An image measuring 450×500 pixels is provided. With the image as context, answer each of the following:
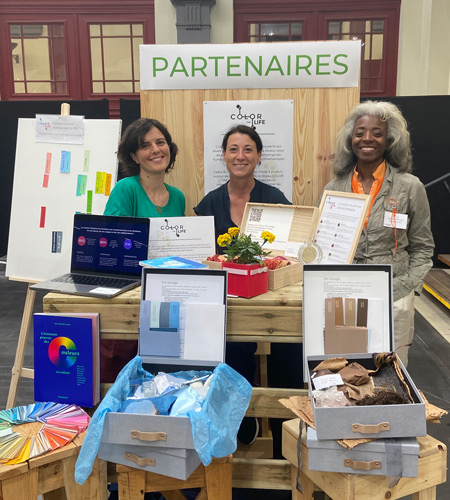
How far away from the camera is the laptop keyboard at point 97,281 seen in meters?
2.02

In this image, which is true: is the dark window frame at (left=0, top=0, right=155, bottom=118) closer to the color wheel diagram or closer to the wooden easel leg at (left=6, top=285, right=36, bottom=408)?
the wooden easel leg at (left=6, top=285, right=36, bottom=408)

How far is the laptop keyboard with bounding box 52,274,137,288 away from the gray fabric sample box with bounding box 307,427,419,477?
0.91m

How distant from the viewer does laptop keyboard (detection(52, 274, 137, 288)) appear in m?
2.02

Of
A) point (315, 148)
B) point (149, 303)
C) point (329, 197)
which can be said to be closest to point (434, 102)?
point (315, 148)

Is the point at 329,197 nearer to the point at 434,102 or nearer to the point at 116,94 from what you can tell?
the point at 434,102

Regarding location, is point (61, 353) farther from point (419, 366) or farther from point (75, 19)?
point (75, 19)

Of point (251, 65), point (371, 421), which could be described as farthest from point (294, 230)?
point (251, 65)

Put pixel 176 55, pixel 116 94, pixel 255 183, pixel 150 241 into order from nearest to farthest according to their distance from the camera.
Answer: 1. pixel 150 241
2. pixel 255 183
3. pixel 176 55
4. pixel 116 94

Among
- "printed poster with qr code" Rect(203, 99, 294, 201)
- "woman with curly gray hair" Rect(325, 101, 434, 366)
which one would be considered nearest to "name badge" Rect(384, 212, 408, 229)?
"woman with curly gray hair" Rect(325, 101, 434, 366)

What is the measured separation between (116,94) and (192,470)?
6.60 m

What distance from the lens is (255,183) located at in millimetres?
2764

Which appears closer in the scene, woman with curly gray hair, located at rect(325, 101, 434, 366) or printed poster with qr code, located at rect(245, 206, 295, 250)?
printed poster with qr code, located at rect(245, 206, 295, 250)

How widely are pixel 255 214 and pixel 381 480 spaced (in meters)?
1.18

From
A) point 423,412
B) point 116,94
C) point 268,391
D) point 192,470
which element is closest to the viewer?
point 423,412
